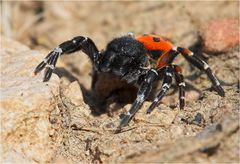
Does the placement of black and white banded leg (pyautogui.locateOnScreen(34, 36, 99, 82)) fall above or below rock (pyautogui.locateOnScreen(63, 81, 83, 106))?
above

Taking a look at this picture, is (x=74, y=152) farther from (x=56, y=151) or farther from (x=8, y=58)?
(x=8, y=58)

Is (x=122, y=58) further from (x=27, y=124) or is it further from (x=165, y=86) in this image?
(x=27, y=124)

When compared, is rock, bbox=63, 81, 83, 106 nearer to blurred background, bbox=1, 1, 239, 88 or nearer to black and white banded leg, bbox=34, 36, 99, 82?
black and white banded leg, bbox=34, 36, 99, 82

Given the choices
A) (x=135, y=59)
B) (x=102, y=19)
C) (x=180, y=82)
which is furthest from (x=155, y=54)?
(x=102, y=19)

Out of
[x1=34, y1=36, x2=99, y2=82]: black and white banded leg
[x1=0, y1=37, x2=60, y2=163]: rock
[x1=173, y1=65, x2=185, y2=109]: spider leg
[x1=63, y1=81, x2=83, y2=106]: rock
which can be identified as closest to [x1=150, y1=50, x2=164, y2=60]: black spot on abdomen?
[x1=173, y1=65, x2=185, y2=109]: spider leg

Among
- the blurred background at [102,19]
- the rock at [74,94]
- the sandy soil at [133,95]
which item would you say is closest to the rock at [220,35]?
the sandy soil at [133,95]

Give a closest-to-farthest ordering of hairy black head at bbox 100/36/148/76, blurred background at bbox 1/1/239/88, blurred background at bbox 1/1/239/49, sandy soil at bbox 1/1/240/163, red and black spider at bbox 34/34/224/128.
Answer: sandy soil at bbox 1/1/240/163, red and black spider at bbox 34/34/224/128, hairy black head at bbox 100/36/148/76, blurred background at bbox 1/1/239/88, blurred background at bbox 1/1/239/49

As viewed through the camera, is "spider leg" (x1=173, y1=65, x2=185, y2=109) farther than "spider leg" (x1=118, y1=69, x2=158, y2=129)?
Yes
